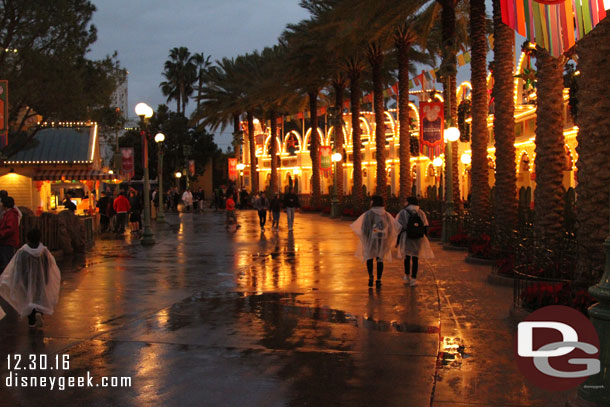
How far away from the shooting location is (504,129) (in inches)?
626

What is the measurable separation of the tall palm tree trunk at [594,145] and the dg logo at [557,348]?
1.10 meters

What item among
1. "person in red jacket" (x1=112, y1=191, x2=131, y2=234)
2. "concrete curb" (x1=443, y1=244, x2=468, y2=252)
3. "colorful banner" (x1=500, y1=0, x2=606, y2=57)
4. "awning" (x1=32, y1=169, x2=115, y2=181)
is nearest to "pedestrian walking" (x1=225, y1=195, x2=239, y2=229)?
"person in red jacket" (x1=112, y1=191, x2=131, y2=234)

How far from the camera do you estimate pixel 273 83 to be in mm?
45781

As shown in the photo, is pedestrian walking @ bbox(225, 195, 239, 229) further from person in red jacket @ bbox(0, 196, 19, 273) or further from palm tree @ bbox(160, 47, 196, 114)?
palm tree @ bbox(160, 47, 196, 114)

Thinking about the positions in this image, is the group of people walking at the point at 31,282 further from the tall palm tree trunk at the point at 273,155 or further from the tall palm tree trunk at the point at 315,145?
the tall palm tree trunk at the point at 273,155

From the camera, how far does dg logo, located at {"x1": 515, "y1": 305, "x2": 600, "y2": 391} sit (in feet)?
19.6

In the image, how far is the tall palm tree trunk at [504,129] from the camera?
51.1 feet

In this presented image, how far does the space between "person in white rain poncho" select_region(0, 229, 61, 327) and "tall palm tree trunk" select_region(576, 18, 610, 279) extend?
694 cm

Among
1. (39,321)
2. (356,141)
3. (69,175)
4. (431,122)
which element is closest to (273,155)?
(356,141)

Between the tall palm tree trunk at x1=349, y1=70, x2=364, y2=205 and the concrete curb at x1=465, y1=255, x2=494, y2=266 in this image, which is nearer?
the concrete curb at x1=465, y1=255, x2=494, y2=266

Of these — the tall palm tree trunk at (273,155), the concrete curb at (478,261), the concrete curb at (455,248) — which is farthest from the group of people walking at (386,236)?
the tall palm tree trunk at (273,155)

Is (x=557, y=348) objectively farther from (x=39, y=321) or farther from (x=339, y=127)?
(x=339, y=127)

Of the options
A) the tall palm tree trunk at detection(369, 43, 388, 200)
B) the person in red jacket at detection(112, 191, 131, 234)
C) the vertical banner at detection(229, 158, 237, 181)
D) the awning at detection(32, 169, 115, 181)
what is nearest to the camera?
the person in red jacket at detection(112, 191, 131, 234)

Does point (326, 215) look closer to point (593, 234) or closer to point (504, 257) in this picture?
point (504, 257)
